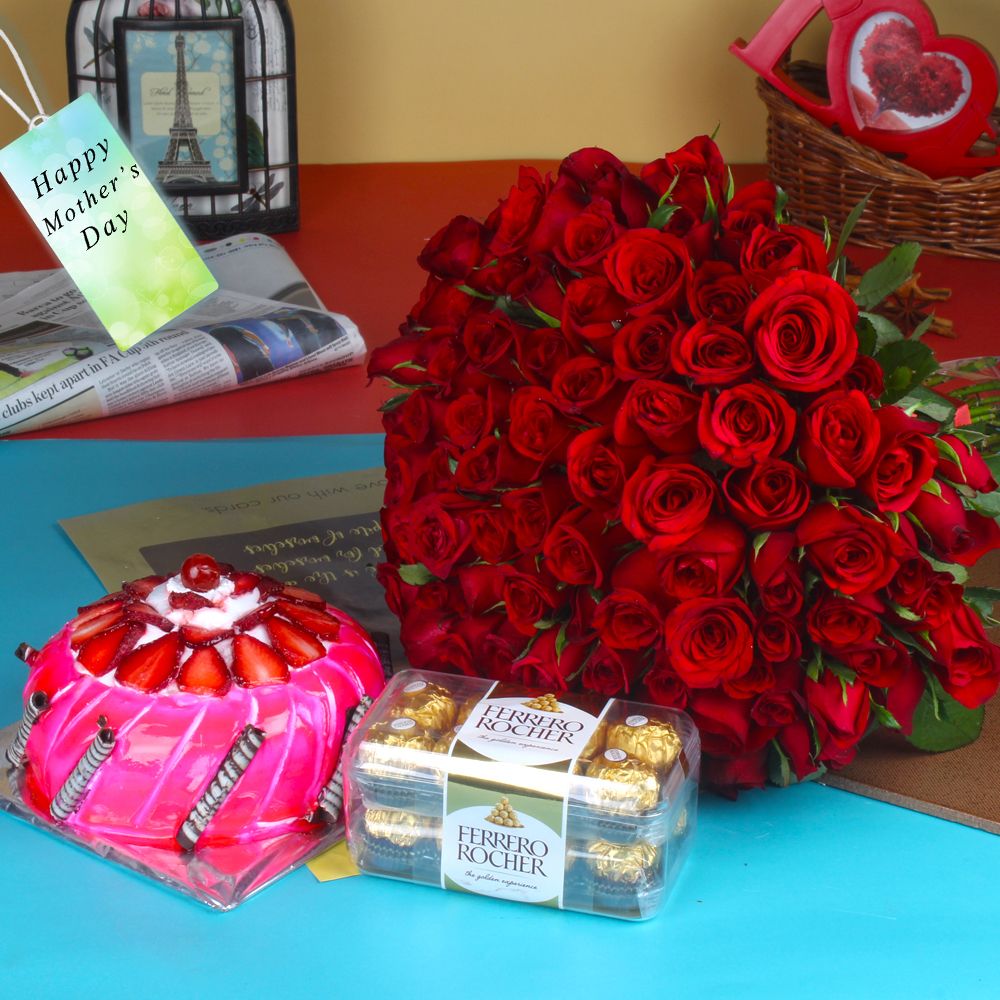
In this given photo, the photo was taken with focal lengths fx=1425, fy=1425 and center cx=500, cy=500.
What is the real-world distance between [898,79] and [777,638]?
104 cm

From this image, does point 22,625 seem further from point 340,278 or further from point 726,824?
point 340,278

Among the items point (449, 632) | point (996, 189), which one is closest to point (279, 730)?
point (449, 632)

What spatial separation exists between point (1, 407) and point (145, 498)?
0.16 meters

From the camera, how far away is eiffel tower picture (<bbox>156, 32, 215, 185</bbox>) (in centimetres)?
137

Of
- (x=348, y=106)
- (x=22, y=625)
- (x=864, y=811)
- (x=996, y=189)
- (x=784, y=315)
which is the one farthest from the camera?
(x=348, y=106)

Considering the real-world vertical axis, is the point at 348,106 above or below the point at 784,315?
below

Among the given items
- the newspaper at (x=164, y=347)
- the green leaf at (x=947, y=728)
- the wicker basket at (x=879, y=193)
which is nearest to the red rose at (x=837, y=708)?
the green leaf at (x=947, y=728)

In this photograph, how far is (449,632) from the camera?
63 cm

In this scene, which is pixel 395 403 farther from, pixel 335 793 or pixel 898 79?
pixel 898 79

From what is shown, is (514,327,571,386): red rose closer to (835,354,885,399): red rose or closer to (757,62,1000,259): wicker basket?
(835,354,885,399): red rose

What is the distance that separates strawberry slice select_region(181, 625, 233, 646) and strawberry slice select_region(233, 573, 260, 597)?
0.02 metres

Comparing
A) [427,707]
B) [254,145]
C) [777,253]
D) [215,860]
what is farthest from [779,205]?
[254,145]

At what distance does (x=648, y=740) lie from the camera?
21.8 inches

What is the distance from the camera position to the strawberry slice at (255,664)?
23.0 inches
